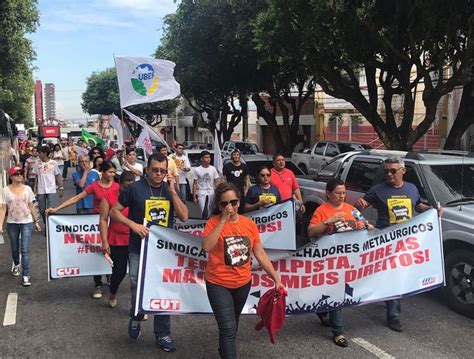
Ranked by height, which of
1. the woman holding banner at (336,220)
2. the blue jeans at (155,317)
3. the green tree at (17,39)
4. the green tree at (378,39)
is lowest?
the blue jeans at (155,317)

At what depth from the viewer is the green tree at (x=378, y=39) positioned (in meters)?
11.6

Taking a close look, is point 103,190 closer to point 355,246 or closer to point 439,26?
point 355,246

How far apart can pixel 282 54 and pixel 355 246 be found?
1008 cm

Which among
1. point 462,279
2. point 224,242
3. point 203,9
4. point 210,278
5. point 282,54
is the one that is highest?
point 203,9

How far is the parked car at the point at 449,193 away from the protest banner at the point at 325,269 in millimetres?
478

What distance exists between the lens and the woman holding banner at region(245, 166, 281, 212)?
685 cm

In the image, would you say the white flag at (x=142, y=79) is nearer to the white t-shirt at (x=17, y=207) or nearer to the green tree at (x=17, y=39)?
the white t-shirt at (x=17, y=207)

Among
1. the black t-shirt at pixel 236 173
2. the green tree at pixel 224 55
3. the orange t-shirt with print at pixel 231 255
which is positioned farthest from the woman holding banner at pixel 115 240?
the green tree at pixel 224 55

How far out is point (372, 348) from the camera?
459 centimetres

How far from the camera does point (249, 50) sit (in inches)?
755

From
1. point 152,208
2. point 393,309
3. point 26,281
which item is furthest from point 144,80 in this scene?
point 393,309

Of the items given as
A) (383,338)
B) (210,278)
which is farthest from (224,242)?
(383,338)

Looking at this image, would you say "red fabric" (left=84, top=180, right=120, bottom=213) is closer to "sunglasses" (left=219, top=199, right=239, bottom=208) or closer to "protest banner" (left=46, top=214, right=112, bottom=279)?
"protest banner" (left=46, top=214, right=112, bottom=279)

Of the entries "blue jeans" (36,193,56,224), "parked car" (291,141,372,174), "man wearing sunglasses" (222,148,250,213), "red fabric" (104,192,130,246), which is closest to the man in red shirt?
"man wearing sunglasses" (222,148,250,213)
